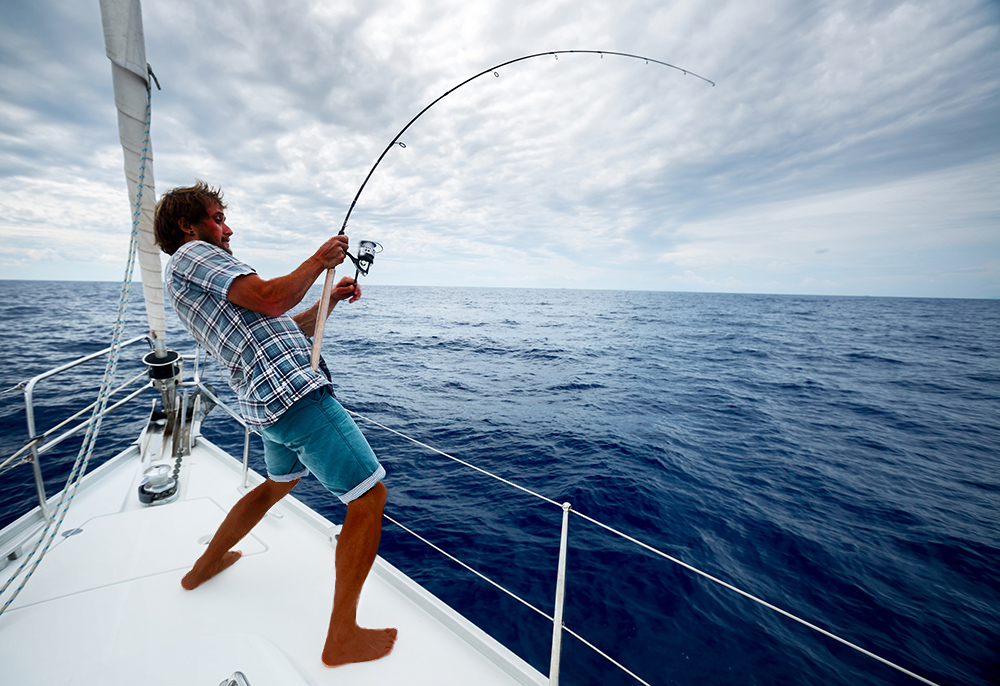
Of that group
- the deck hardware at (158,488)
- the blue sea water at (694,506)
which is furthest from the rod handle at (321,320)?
the blue sea water at (694,506)

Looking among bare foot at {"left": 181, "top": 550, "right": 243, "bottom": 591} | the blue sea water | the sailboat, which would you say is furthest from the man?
the blue sea water

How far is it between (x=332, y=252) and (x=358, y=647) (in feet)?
4.93

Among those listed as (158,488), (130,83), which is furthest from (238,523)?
(130,83)

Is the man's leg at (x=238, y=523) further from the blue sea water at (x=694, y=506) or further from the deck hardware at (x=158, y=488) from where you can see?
the blue sea water at (x=694, y=506)

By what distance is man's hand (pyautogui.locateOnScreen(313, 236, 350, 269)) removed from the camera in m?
1.41

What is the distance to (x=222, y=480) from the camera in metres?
2.77

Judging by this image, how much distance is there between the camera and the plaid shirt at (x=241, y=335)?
4.30 ft

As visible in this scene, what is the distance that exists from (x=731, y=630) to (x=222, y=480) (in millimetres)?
4047

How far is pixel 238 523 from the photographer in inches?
68.8

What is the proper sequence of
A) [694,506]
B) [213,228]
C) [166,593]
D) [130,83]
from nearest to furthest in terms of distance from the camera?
[213,228]
[166,593]
[130,83]
[694,506]

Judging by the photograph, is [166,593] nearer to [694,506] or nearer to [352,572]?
[352,572]

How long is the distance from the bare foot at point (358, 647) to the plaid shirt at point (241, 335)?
88 cm

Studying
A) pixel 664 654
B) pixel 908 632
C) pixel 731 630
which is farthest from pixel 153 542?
pixel 908 632

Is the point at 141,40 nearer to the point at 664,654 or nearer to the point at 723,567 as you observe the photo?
the point at 664,654
